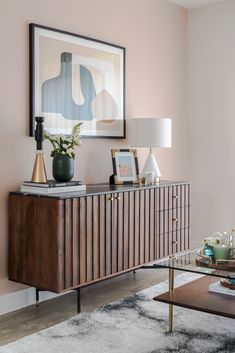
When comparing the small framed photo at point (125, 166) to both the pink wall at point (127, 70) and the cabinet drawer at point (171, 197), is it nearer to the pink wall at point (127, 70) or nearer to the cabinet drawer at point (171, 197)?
the pink wall at point (127, 70)

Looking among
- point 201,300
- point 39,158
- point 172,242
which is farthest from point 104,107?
point 201,300

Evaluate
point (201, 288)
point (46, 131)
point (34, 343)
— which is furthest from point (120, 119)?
point (34, 343)

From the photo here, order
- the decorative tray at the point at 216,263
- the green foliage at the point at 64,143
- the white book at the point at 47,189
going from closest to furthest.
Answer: the decorative tray at the point at 216,263 → the white book at the point at 47,189 → the green foliage at the point at 64,143

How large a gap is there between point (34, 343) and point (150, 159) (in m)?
1.88

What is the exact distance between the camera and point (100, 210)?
3.08m

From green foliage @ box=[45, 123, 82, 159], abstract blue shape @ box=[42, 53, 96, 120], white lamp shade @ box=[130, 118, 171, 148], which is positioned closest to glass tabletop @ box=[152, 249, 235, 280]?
green foliage @ box=[45, 123, 82, 159]

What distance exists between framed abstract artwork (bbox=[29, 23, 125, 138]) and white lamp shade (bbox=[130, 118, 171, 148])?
0.19 metres

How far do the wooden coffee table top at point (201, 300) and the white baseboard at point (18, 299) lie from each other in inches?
41.4

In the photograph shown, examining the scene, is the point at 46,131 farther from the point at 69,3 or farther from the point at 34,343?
the point at 34,343

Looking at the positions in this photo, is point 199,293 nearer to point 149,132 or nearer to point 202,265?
point 202,265

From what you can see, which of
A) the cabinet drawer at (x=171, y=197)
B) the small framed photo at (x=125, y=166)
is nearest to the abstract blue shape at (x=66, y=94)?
the small framed photo at (x=125, y=166)

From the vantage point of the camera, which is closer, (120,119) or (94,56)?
(94,56)

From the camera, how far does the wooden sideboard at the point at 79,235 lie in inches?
112

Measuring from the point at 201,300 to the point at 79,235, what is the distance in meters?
0.88
